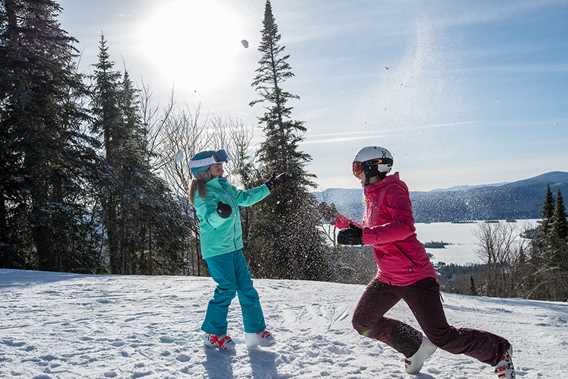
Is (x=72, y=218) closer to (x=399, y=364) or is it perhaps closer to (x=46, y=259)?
(x=46, y=259)

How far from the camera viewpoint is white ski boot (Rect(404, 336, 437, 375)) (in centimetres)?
330

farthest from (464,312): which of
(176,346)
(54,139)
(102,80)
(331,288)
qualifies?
(102,80)

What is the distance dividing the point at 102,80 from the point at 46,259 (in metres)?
11.0

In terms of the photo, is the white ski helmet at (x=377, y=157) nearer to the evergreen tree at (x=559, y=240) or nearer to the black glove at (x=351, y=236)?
the black glove at (x=351, y=236)

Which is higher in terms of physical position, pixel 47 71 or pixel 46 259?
pixel 47 71

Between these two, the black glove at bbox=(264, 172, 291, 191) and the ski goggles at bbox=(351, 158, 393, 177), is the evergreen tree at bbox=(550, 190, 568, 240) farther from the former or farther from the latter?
the ski goggles at bbox=(351, 158, 393, 177)

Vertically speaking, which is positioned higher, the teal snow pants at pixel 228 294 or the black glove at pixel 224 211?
the black glove at pixel 224 211

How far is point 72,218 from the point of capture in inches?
639

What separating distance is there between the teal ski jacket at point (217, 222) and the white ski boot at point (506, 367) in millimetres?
2358

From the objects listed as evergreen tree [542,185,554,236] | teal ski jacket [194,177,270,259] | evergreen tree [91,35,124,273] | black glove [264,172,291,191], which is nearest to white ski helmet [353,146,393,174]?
black glove [264,172,291,191]

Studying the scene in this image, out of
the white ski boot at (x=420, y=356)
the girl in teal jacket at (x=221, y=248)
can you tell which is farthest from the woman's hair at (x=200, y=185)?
the white ski boot at (x=420, y=356)

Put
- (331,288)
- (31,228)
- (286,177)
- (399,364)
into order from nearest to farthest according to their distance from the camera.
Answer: (399,364) → (286,177) → (331,288) → (31,228)

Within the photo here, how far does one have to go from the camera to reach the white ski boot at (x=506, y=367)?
295cm

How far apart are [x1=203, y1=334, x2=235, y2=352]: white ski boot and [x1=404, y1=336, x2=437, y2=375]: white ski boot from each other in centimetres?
161
